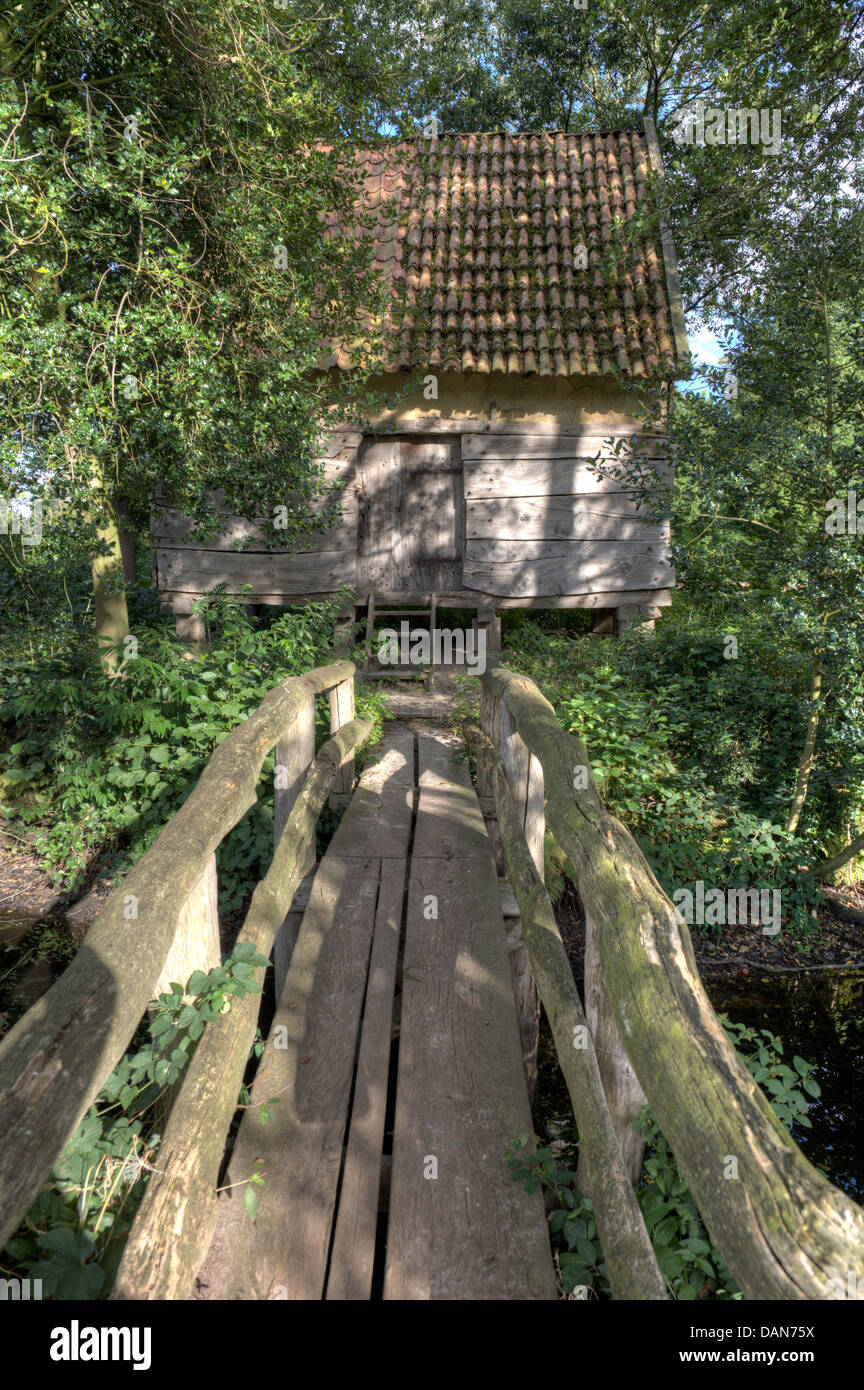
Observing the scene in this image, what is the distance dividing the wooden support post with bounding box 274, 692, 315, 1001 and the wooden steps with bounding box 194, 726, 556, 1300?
0.87ft

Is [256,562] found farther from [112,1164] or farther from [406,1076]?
[112,1164]

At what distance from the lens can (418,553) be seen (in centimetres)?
1003

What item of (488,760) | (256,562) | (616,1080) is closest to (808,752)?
(488,760)

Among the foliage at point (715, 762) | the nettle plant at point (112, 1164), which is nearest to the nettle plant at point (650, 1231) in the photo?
the nettle plant at point (112, 1164)

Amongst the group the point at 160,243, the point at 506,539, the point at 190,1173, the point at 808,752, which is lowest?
the point at 808,752

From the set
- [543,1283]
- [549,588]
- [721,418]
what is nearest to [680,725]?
[721,418]

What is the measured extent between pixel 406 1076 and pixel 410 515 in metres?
8.20

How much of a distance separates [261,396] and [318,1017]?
4.80m

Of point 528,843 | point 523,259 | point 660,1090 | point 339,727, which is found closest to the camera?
point 660,1090

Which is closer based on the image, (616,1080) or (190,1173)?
(190,1173)

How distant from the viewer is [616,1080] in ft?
6.65

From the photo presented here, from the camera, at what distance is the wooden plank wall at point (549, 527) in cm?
941
